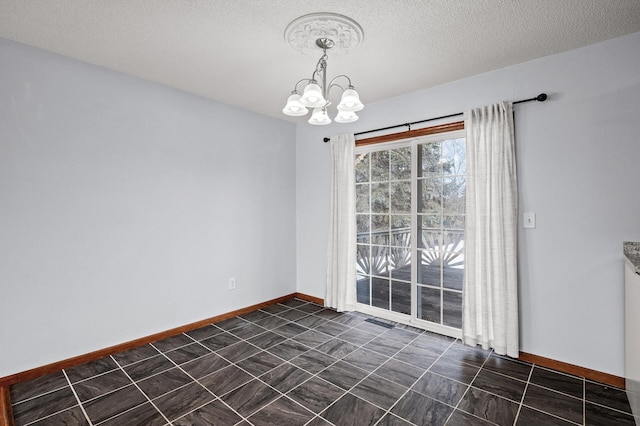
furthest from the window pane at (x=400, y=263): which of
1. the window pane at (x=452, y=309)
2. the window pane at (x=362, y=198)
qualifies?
the window pane at (x=362, y=198)

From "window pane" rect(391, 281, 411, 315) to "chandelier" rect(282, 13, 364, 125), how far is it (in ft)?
6.68

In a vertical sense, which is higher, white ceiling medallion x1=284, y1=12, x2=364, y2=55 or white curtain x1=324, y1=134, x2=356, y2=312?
white ceiling medallion x1=284, y1=12, x2=364, y2=55

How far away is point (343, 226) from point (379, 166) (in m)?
0.81

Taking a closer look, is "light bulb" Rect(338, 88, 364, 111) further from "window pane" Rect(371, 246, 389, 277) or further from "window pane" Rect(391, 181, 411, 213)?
"window pane" Rect(371, 246, 389, 277)

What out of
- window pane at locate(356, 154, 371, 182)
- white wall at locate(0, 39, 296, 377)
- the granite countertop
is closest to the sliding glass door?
window pane at locate(356, 154, 371, 182)

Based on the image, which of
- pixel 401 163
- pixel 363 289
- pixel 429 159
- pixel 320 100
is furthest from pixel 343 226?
pixel 320 100

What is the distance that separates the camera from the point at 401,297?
11.7 ft

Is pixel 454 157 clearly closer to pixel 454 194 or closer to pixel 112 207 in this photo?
pixel 454 194

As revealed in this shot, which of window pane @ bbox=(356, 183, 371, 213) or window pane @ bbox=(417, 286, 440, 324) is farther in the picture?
window pane @ bbox=(356, 183, 371, 213)

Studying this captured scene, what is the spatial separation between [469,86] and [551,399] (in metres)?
2.52

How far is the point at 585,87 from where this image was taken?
7.84ft

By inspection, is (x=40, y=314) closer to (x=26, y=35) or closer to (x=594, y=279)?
(x=26, y=35)

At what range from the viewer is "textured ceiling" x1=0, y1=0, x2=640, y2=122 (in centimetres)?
192

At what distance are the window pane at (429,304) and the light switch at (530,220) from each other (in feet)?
3.49
